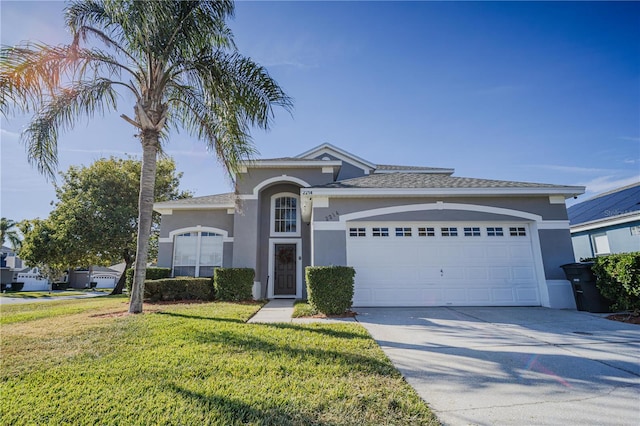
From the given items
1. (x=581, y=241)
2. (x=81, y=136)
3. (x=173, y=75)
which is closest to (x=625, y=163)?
(x=581, y=241)

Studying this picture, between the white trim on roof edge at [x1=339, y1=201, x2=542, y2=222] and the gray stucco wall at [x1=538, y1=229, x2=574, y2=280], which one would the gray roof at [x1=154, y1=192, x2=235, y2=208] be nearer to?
the white trim on roof edge at [x1=339, y1=201, x2=542, y2=222]

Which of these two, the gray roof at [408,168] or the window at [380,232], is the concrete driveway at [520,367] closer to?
the window at [380,232]

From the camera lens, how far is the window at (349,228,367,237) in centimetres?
909

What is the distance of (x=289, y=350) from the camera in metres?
4.45

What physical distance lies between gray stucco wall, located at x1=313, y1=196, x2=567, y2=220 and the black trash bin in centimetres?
180

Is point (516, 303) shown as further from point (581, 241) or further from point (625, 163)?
point (625, 163)

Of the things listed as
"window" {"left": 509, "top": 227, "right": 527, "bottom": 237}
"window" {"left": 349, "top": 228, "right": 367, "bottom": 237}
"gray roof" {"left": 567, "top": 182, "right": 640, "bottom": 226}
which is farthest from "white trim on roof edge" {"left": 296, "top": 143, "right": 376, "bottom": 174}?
"gray roof" {"left": 567, "top": 182, "right": 640, "bottom": 226}

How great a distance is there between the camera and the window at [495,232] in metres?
9.09

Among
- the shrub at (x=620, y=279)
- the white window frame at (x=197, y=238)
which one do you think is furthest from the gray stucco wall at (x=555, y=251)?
the white window frame at (x=197, y=238)

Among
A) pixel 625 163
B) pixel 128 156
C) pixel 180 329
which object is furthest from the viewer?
pixel 128 156

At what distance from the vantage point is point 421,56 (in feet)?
30.6

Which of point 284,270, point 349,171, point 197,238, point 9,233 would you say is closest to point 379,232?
point 284,270

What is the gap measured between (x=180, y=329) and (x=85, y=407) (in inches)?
118

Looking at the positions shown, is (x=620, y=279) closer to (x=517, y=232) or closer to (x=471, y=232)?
(x=517, y=232)
